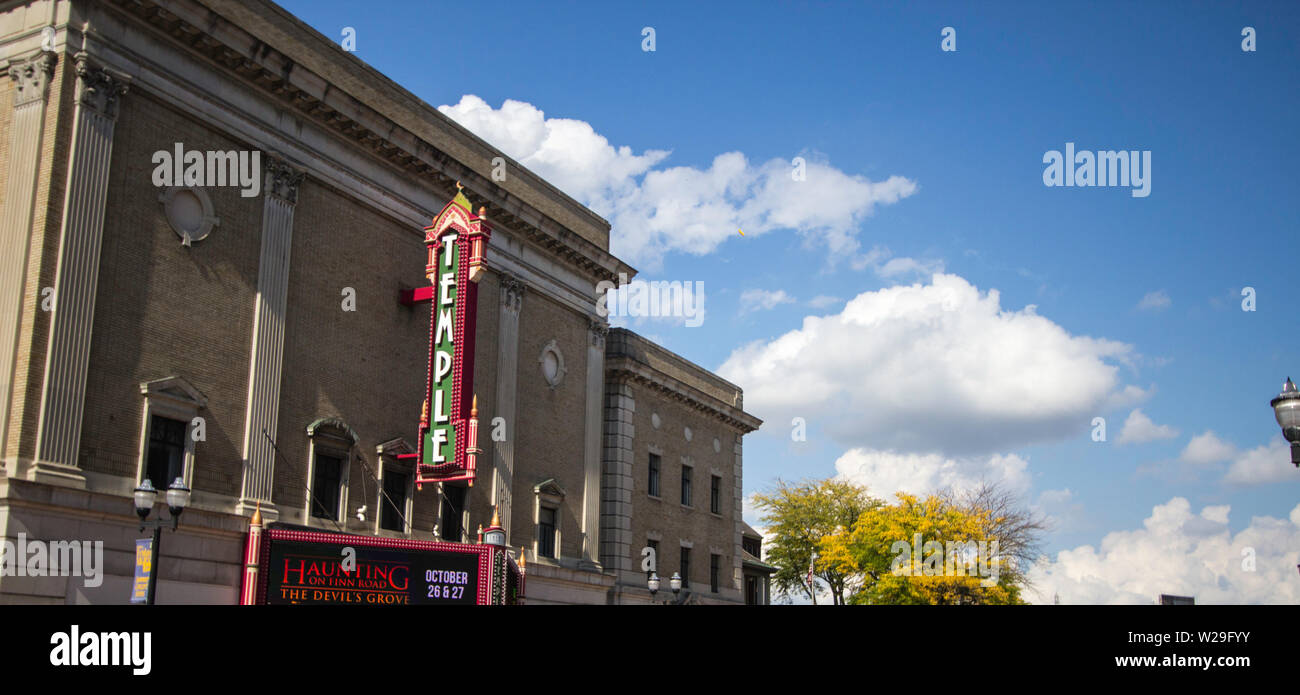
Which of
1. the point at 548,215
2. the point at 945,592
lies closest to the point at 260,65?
the point at 548,215

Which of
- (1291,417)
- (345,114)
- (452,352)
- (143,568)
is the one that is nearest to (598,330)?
(452,352)

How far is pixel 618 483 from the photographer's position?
40.8 metres

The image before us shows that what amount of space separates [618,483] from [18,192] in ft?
79.2

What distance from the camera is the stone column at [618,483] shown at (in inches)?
1581

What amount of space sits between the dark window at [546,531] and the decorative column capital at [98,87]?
1821cm

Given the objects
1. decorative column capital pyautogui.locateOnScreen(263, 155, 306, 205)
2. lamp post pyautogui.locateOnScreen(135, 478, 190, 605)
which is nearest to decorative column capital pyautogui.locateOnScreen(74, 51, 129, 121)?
decorative column capital pyautogui.locateOnScreen(263, 155, 306, 205)

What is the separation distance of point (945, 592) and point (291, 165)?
3921 cm

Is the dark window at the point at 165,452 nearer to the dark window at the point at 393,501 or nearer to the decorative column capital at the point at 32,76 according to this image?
the dark window at the point at 393,501

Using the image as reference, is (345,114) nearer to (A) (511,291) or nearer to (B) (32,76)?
(B) (32,76)

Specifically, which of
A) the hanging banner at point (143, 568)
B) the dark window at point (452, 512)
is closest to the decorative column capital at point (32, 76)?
the hanging banner at point (143, 568)

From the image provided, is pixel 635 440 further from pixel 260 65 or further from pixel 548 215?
pixel 260 65
